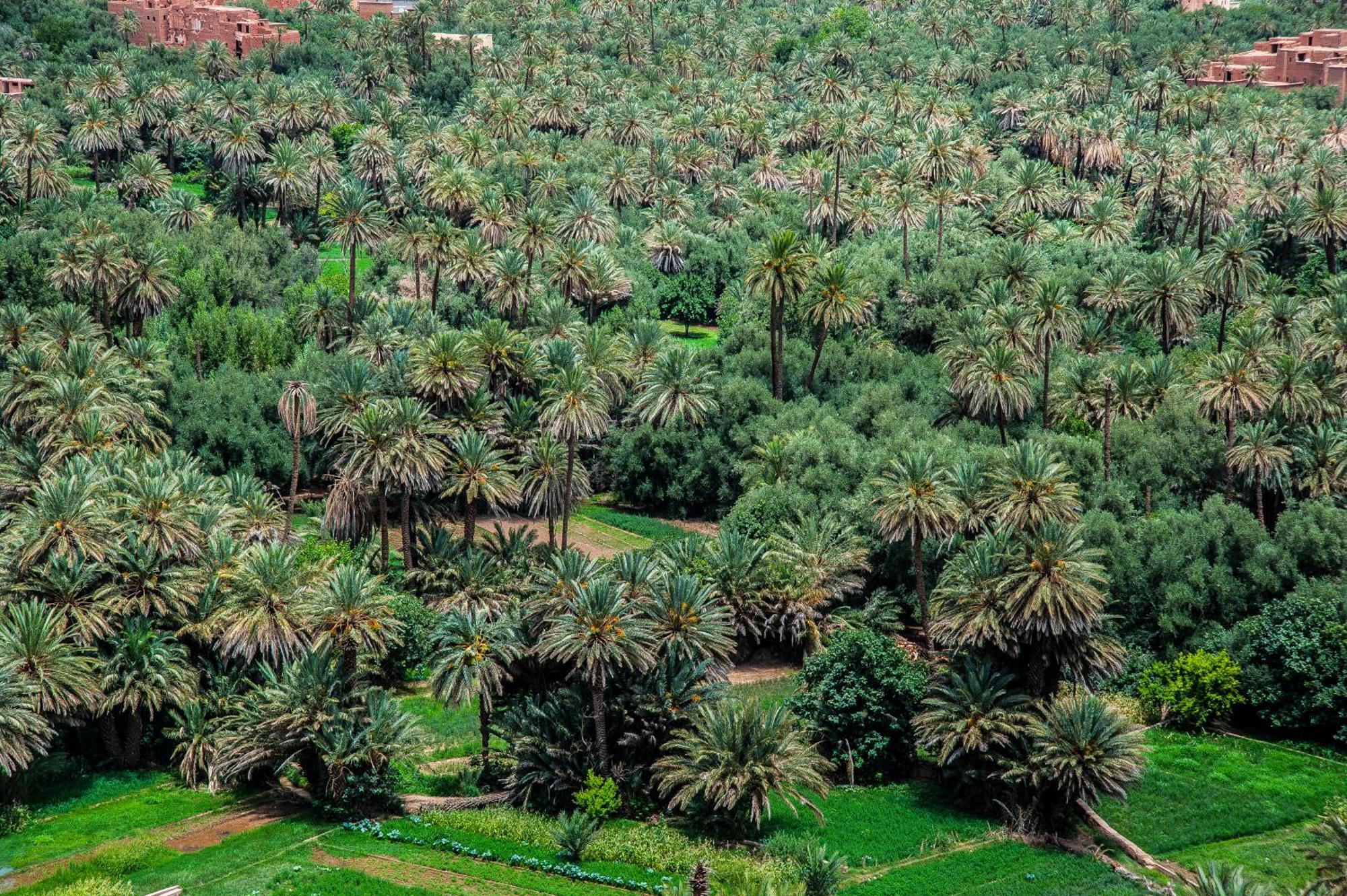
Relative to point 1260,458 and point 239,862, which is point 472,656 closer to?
point 239,862

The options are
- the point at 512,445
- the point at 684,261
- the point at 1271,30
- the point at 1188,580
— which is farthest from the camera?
the point at 1271,30

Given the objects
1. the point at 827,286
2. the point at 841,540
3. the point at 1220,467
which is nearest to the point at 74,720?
the point at 841,540

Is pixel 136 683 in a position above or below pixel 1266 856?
above

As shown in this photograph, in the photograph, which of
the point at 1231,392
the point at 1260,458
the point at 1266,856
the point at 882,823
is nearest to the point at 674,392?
the point at 1231,392

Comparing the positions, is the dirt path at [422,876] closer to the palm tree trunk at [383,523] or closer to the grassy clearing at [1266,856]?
the palm tree trunk at [383,523]

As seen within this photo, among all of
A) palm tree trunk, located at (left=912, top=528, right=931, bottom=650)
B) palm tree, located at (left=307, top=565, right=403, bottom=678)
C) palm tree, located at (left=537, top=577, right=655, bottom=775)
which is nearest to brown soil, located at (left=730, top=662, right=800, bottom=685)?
palm tree trunk, located at (left=912, top=528, right=931, bottom=650)

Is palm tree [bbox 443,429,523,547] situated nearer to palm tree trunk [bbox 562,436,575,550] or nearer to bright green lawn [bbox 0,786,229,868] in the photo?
palm tree trunk [bbox 562,436,575,550]

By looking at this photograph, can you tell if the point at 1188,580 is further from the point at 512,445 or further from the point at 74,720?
the point at 74,720
